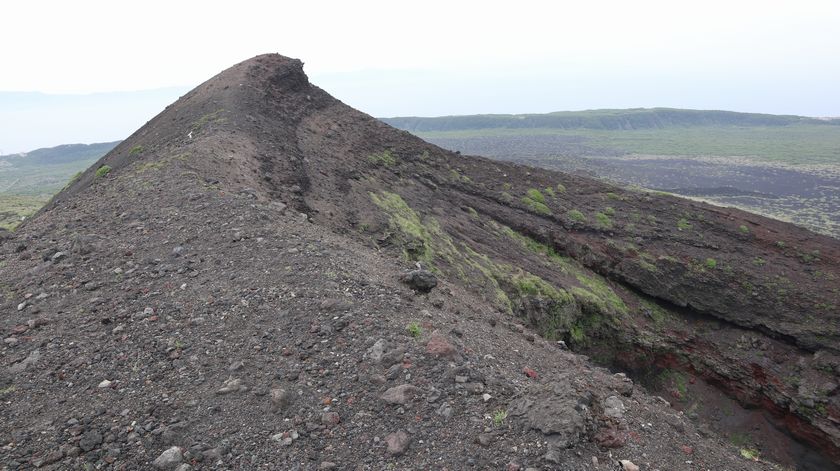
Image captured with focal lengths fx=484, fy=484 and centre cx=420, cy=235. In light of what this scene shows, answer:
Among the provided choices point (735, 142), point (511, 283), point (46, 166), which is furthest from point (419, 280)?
point (46, 166)

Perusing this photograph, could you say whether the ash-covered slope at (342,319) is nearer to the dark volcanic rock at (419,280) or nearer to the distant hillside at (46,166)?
the dark volcanic rock at (419,280)

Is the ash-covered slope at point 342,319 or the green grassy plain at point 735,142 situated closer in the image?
the ash-covered slope at point 342,319

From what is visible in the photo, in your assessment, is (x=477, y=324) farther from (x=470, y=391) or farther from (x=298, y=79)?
(x=298, y=79)

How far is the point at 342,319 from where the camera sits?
910 cm

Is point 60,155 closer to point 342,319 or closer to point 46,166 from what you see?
point 46,166

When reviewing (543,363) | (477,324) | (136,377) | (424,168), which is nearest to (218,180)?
(136,377)

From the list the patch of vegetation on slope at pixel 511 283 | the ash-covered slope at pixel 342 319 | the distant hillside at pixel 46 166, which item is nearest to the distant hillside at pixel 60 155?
the distant hillside at pixel 46 166

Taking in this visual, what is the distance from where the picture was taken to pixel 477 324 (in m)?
11.2

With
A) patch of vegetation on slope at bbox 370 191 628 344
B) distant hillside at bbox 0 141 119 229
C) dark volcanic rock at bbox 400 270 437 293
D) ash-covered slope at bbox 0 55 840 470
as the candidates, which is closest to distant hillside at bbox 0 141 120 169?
distant hillside at bbox 0 141 119 229

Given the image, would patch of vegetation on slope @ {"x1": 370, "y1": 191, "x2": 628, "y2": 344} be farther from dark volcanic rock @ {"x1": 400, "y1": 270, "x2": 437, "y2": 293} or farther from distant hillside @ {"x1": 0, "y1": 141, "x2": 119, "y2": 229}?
distant hillside @ {"x1": 0, "y1": 141, "x2": 119, "y2": 229}

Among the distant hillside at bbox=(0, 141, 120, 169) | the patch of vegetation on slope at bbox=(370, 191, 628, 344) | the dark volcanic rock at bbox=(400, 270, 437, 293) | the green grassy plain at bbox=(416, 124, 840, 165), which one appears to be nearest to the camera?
the dark volcanic rock at bbox=(400, 270, 437, 293)

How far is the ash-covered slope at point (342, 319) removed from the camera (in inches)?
271

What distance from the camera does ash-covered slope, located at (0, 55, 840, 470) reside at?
6887 mm

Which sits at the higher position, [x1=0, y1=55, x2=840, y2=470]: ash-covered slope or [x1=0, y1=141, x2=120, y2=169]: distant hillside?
[x1=0, y1=141, x2=120, y2=169]: distant hillside
